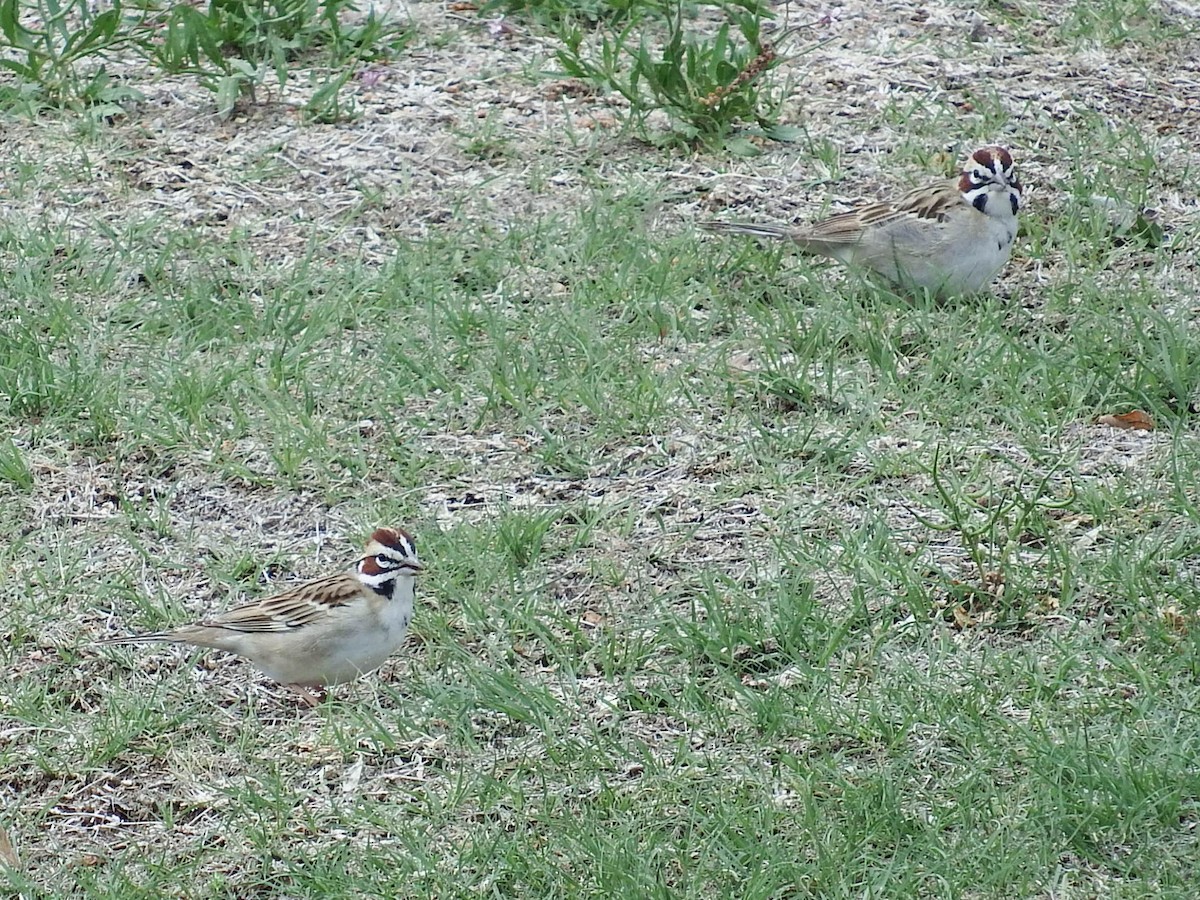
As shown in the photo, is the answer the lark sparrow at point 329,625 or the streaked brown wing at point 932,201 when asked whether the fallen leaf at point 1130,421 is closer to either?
the streaked brown wing at point 932,201

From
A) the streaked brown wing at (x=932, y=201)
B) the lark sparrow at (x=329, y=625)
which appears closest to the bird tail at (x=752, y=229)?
the streaked brown wing at (x=932, y=201)

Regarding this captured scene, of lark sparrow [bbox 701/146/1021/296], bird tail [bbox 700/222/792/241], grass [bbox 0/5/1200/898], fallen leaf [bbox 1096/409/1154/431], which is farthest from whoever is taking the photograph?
bird tail [bbox 700/222/792/241]

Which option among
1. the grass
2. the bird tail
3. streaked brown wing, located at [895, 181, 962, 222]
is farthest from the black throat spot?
streaked brown wing, located at [895, 181, 962, 222]

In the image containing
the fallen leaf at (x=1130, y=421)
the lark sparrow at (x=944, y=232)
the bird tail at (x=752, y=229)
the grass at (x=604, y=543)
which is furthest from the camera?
the bird tail at (x=752, y=229)

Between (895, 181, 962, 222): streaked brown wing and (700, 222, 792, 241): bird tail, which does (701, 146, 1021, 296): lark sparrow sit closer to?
(895, 181, 962, 222): streaked brown wing

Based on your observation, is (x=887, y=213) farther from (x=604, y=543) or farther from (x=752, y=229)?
(x=604, y=543)

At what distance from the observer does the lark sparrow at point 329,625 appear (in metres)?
5.09

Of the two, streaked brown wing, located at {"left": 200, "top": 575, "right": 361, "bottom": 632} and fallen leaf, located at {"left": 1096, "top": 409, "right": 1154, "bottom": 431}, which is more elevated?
streaked brown wing, located at {"left": 200, "top": 575, "right": 361, "bottom": 632}

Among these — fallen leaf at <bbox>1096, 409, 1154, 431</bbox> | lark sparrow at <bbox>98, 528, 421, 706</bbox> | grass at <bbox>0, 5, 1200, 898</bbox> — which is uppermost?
lark sparrow at <bbox>98, 528, 421, 706</bbox>

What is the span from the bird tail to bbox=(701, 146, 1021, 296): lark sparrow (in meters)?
0.15

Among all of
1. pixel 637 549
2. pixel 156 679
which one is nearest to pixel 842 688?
pixel 637 549

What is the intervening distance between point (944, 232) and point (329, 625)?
10.4 feet

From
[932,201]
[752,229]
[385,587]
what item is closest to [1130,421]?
[932,201]

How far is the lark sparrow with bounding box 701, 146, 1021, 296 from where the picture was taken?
23.1ft
